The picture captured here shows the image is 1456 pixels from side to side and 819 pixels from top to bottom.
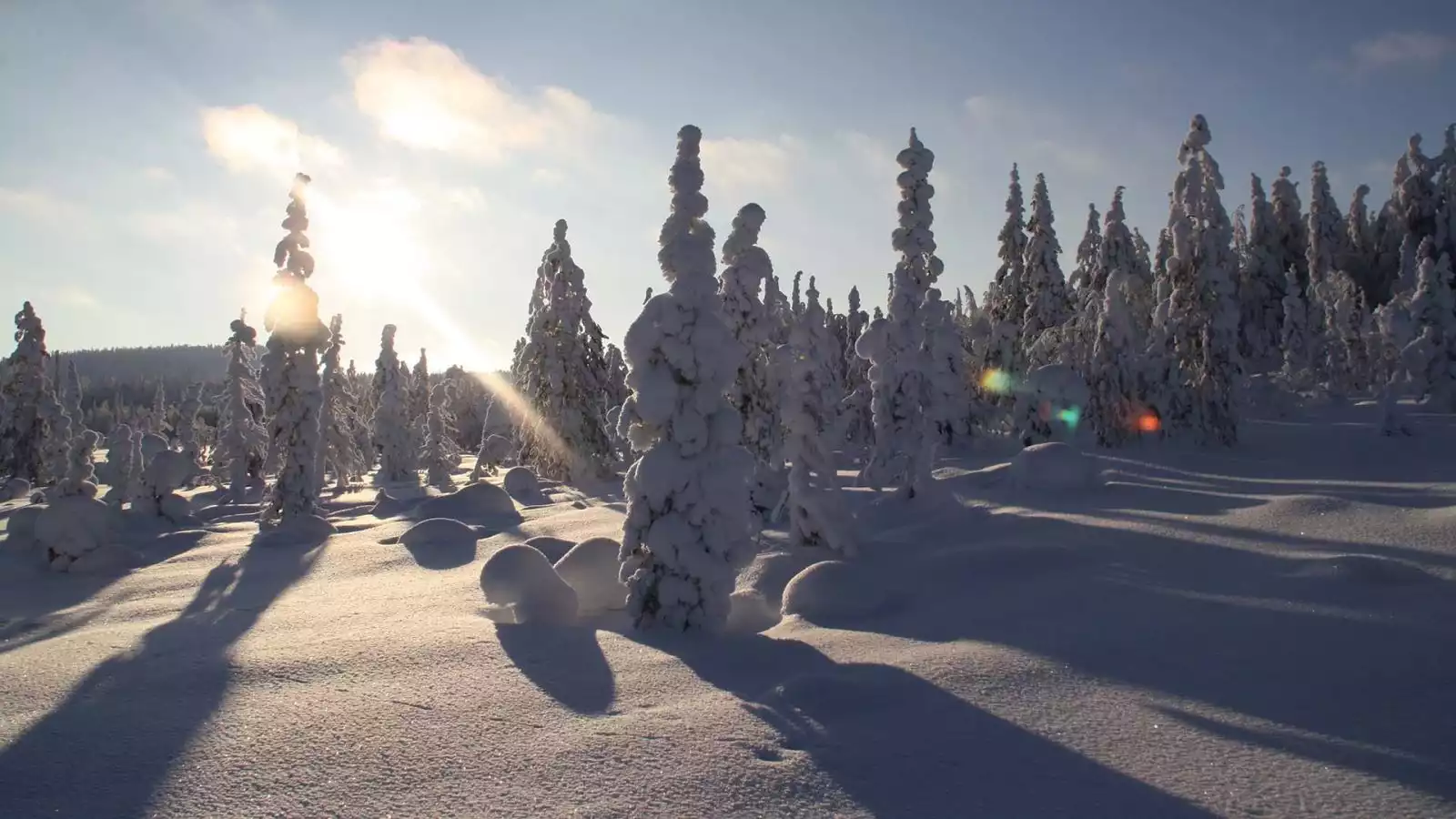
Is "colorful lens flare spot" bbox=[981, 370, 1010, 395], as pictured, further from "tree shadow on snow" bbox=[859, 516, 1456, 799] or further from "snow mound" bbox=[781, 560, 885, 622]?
"snow mound" bbox=[781, 560, 885, 622]

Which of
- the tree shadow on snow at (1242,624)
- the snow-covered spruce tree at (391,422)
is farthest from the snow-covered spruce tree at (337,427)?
the tree shadow on snow at (1242,624)

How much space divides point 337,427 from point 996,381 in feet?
83.0

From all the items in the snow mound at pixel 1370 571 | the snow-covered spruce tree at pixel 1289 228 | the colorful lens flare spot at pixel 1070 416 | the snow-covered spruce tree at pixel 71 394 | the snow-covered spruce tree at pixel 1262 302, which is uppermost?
the snow-covered spruce tree at pixel 1289 228

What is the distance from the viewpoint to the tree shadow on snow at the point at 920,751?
3877 mm

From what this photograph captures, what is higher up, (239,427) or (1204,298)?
(1204,298)

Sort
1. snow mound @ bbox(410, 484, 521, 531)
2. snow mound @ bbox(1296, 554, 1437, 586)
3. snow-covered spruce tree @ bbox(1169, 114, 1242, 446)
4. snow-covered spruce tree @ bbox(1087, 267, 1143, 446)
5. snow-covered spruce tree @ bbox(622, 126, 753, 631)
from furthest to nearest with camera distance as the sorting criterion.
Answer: snow-covered spruce tree @ bbox(1087, 267, 1143, 446)
snow-covered spruce tree @ bbox(1169, 114, 1242, 446)
snow mound @ bbox(410, 484, 521, 531)
snow-covered spruce tree @ bbox(622, 126, 753, 631)
snow mound @ bbox(1296, 554, 1437, 586)

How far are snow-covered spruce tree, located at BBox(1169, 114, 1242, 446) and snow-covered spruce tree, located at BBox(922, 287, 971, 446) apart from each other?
572 centimetres

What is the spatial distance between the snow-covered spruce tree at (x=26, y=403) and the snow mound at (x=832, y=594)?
119 feet

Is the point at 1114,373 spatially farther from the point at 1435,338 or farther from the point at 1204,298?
the point at 1435,338

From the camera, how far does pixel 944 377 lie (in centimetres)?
1753

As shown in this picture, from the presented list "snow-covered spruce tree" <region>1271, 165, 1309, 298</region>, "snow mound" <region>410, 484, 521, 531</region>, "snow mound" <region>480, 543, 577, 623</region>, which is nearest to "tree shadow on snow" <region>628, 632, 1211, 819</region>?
"snow mound" <region>480, 543, 577, 623</region>

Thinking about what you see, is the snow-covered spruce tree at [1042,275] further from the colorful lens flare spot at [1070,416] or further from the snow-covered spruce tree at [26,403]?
the snow-covered spruce tree at [26,403]

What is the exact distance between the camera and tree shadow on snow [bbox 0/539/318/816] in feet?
13.0

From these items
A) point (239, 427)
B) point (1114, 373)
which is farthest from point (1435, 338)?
point (239, 427)
